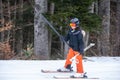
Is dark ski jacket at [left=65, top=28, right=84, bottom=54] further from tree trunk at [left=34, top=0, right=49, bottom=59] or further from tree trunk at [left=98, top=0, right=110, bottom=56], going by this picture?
tree trunk at [left=98, top=0, right=110, bottom=56]

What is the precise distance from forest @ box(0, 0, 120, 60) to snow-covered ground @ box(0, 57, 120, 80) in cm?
298

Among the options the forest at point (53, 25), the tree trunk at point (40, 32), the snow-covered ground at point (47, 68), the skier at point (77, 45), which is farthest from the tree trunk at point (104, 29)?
the skier at point (77, 45)

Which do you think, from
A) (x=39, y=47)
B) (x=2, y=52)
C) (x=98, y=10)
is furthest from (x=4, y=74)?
(x=98, y=10)

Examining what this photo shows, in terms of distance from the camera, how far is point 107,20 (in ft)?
89.3

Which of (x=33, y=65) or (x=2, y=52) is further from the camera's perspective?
(x=2, y=52)

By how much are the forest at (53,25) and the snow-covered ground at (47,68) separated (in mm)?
2984

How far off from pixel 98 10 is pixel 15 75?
61.1 ft

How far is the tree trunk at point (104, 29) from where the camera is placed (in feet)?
85.6

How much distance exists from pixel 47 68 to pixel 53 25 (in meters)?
5.37

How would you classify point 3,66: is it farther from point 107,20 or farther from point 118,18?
point 118,18

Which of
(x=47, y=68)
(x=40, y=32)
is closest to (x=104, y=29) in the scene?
(x=40, y=32)

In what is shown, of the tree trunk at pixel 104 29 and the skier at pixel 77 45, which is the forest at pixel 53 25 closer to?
the tree trunk at pixel 104 29

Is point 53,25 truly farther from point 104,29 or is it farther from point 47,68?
point 104,29

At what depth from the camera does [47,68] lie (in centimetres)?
1237
